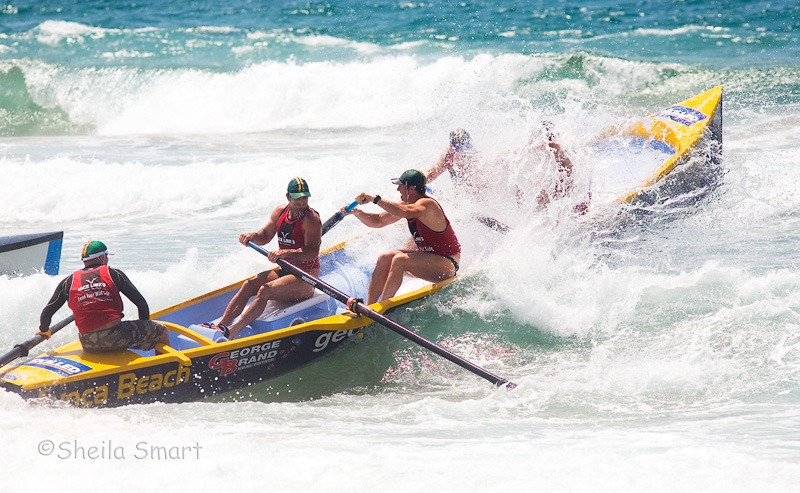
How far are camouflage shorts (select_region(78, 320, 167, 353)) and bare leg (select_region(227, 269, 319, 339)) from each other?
0.81 meters

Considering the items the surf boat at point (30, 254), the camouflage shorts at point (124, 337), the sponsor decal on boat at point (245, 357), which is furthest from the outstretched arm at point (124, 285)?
the surf boat at point (30, 254)

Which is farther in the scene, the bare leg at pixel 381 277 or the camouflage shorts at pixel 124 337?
the bare leg at pixel 381 277

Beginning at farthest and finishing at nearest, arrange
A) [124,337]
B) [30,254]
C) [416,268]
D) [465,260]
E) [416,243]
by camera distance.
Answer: [30,254], [465,260], [416,243], [416,268], [124,337]

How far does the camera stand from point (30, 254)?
852 centimetres

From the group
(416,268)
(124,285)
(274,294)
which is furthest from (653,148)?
(124,285)

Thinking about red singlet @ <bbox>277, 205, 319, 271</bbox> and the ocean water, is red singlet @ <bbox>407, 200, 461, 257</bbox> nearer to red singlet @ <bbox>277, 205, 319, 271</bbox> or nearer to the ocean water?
the ocean water

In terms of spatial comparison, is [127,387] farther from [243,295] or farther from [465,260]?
[465,260]

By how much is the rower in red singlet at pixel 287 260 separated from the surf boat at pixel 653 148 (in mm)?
4037

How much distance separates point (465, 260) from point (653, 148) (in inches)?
144

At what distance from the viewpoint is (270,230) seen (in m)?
7.25

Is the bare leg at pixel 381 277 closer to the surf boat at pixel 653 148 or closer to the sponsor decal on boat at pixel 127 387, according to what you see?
the sponsor decal on boat at pixel 127 387

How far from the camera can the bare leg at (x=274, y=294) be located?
22.5 ft

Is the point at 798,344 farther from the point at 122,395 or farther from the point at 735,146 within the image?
the point at 735,146

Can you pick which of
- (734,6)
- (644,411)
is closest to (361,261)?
(644,411)
